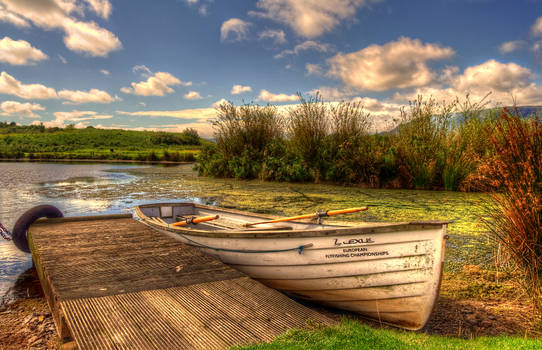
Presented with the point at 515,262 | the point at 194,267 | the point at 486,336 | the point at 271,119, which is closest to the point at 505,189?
the point at 515,262

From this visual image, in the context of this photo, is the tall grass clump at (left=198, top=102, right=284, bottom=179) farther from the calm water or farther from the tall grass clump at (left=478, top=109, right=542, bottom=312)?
the tall grass clump at (left=478, top=109, right=542, bottom=312)

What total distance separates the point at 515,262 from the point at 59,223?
23.5 feet

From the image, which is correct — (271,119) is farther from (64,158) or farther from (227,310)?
(64,158)

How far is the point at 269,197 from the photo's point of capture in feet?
33.8

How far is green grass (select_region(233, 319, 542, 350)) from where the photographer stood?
2.44 m

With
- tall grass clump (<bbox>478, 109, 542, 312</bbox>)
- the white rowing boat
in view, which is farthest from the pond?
the white rowing boat

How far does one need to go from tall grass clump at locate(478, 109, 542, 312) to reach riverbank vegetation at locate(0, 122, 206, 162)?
3776 centimetres

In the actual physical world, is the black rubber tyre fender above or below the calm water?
above

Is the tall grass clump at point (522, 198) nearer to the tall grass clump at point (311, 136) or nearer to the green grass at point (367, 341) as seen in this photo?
the green grass at point (367, 341)

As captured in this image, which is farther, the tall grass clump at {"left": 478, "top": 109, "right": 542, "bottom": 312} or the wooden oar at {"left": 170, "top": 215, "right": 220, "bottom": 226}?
the wooden oar at {"left": 170, "top": 215, "right": 220, "bottom": 226}

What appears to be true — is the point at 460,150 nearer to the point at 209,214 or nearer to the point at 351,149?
the point at 351,149

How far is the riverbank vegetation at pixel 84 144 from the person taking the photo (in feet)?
143

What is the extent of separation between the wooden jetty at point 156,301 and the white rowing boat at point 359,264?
1.32ft

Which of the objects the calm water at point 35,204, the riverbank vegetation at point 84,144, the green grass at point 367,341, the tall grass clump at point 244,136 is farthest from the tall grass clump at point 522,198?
the riverbank vegetation at point 84,144
